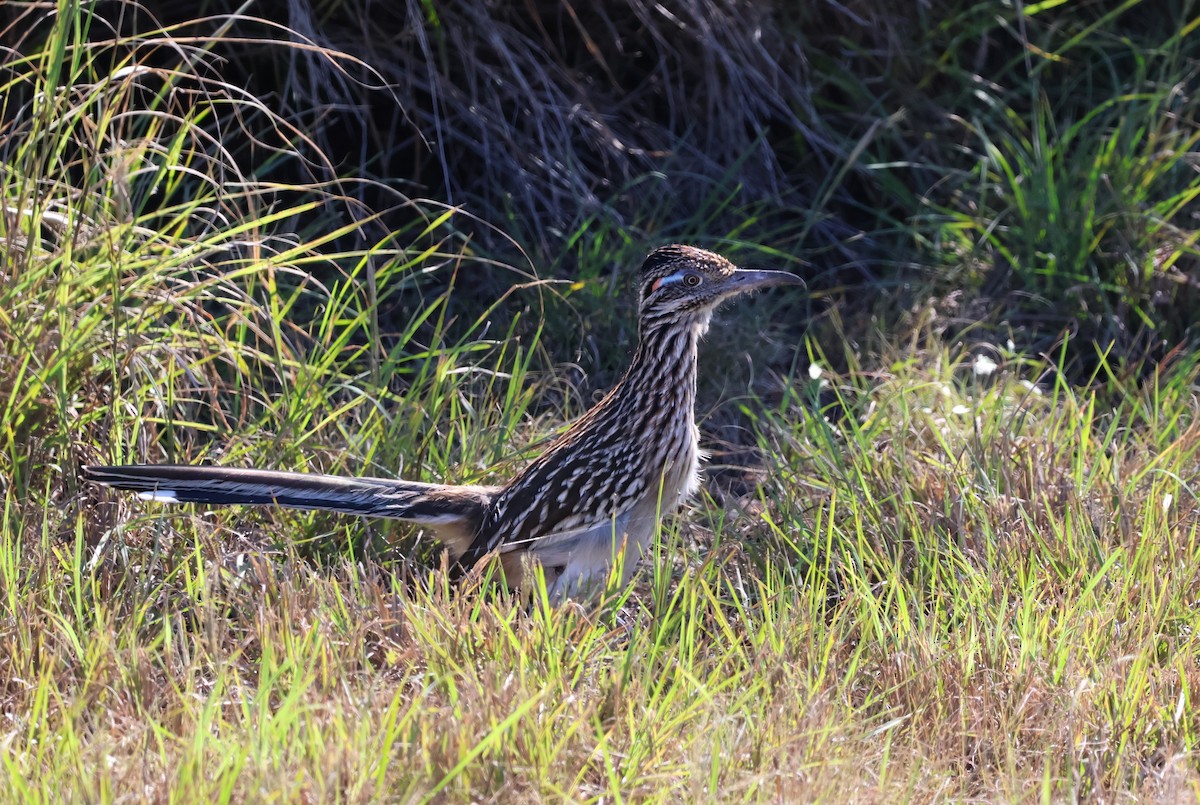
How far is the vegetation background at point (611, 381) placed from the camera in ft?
10.8

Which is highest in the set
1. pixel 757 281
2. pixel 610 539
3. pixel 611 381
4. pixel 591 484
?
pixel 757 281

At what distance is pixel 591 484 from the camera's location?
4.38 metres

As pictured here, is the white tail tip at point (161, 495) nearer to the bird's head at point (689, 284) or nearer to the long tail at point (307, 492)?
the long tail at point (307, 492)

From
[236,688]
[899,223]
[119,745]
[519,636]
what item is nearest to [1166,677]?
[519,636]

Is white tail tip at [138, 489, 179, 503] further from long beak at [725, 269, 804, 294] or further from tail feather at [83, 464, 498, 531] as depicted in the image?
long beak at [725, 269, 804, 294]

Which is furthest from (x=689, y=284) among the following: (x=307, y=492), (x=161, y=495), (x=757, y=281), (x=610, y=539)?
(x=161, y=495)

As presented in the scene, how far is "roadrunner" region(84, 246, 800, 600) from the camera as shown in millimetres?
4238

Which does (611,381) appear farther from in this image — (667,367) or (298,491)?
(298,491)

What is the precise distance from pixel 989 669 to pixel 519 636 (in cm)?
117

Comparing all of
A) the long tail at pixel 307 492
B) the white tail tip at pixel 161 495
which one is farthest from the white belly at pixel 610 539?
the white tail tip at pixel 161 495

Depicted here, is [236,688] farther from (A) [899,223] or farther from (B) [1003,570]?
(A) [899,223]

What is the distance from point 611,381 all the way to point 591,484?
161 centimetres

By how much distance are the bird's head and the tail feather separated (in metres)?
0.84

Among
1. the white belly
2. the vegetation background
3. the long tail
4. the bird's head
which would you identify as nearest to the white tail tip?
the long tail
